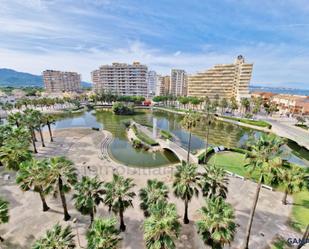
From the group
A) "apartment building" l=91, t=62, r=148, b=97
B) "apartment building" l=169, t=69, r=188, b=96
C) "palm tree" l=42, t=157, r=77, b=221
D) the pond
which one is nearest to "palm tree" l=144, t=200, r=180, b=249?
"palm tree" l=42, t=157, r=77, b=221

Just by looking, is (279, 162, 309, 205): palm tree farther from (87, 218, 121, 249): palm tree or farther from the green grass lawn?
(87, 218, 121, 249): palm tree

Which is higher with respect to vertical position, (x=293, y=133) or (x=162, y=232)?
(x=162, y=232)

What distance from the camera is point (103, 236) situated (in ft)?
40.5

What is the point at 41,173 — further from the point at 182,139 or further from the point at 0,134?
the point at 182,139

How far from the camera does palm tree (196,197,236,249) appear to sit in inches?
519

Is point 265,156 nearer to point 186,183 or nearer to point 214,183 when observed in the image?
point 214,183

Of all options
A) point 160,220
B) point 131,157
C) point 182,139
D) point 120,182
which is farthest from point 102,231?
point 182,139

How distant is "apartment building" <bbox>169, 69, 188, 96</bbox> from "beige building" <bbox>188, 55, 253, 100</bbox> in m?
27.8

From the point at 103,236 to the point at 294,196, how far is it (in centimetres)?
2672

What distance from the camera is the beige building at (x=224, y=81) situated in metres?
110

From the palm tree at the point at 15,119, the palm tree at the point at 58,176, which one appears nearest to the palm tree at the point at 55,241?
the palm tree at the point at 58,176

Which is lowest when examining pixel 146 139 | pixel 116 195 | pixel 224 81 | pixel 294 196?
pixel 294 196

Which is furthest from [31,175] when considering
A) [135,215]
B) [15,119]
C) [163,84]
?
[163,84]

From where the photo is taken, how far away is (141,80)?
13962 centimetres
